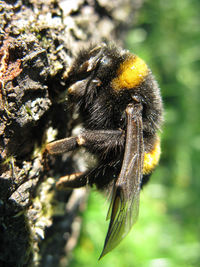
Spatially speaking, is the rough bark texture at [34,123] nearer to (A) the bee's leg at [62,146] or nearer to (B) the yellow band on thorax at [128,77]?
(A) the bee's leg at [62,146]

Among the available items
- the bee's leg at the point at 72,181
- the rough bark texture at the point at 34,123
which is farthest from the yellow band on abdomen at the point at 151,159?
the rough bark texture at the point at 34,123

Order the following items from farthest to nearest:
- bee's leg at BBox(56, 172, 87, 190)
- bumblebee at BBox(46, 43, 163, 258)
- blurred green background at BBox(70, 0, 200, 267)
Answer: blurred green background at BBox(70, 0, 200, 267) < bee's leg at BBox(56, 172, 87, 190) < bumblebee at BBox(46, 43, 163, 258)

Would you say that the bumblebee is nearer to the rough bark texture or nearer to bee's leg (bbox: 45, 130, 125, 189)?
bee's leg (bbox: 45, 130, 125, 189)

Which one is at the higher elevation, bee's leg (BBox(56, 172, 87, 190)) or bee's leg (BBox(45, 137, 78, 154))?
bee's leg (BBox(45, 137, 78, 154))

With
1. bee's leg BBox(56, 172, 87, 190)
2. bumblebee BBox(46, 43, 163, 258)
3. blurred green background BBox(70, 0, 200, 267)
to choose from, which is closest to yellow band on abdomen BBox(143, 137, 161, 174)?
bumblebee BBox(46, 43, 163, 258)

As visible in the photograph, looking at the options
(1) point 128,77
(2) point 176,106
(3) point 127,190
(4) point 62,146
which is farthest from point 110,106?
(2) point 176,106

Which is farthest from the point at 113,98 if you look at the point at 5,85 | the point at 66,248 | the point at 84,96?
the point at 66,248
